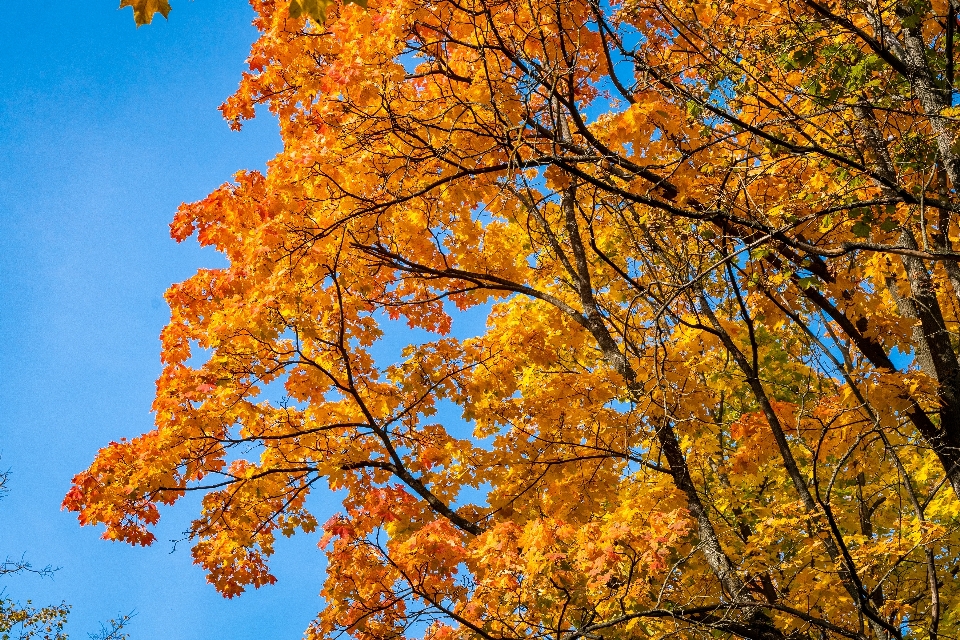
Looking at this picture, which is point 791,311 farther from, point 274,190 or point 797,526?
point 274,190

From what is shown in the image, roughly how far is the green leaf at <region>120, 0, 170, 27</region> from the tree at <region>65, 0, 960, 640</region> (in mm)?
1888

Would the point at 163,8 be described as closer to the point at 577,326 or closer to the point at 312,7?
the point at 312,7

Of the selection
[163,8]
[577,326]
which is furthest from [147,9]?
[577,326]

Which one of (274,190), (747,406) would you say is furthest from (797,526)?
(274,190)

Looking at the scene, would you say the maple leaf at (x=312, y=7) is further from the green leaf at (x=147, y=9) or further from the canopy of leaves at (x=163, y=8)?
the green leaf at (x=147, y=9)

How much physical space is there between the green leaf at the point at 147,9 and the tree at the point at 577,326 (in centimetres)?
189

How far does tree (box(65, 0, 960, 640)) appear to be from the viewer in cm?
531

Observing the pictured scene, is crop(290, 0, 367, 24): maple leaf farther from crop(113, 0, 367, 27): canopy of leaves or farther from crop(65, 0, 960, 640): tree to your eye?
crop(65, 0, 960, 640): tree

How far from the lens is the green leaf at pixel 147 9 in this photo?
3213 mm

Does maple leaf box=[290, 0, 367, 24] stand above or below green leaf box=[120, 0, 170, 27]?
below

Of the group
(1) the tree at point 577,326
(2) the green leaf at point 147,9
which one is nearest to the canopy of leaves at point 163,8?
(2) the green leaf at point 147,9

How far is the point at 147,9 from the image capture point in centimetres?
322

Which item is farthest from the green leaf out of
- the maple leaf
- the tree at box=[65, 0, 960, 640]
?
the tree at box=[65, 0, 960, 640]

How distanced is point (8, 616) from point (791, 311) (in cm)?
1827
